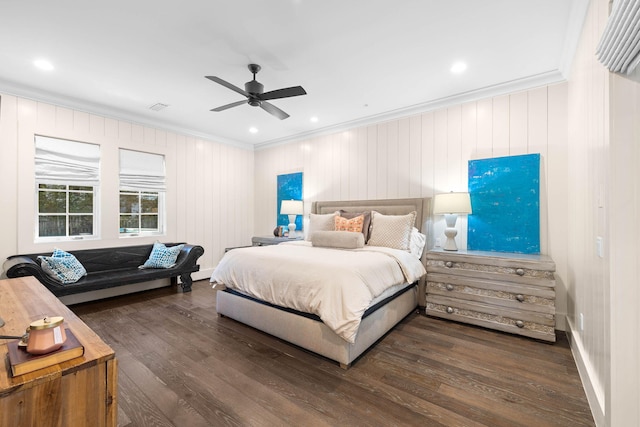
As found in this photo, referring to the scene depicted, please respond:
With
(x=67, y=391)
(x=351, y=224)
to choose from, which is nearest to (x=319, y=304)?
(x=67, y=391)

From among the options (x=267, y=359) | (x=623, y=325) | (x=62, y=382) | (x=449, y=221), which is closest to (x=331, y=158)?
(x=449, y=221)

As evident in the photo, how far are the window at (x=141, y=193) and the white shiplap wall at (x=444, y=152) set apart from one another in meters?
2.23

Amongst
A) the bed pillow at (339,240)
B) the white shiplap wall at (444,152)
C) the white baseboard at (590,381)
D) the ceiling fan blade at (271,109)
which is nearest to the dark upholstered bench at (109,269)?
the bed pillow at (339,240)

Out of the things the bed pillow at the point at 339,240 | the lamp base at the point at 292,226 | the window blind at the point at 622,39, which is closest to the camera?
the window blind at the point at 622,39

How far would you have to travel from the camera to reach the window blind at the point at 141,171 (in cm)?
433

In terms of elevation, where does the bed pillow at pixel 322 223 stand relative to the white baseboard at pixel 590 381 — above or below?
above

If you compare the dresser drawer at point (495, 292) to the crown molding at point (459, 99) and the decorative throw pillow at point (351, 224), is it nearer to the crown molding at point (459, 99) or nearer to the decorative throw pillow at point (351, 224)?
the decorative throw pillow at point (351, 224)

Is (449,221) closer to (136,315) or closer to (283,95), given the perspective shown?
(283,95)

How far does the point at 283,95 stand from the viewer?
9.23ft

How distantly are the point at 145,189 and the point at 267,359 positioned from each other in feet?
12.1

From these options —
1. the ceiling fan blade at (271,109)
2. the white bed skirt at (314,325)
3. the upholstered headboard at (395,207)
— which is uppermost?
the ceiling fan blade at (271,109)

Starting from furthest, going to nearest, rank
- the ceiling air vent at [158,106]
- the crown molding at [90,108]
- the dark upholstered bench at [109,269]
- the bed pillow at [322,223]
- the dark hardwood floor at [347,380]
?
the bed pillow at [322,223], the ceiling air vent at [158,106], the crown molding at [90,108], the dark upholstered bench at [109,269], the dark hardwood floor at [347,380]

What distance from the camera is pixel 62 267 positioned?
334 centimetres

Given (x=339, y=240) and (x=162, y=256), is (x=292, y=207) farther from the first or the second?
(x=162, y=256)
